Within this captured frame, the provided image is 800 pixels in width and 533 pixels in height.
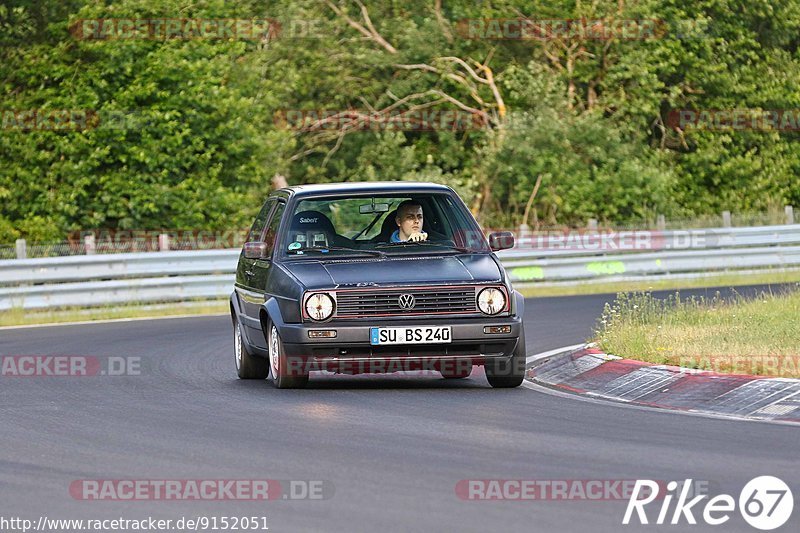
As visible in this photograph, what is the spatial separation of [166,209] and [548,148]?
9530 mm

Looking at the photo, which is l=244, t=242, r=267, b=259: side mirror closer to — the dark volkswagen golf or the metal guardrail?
the dark volkswagen golf

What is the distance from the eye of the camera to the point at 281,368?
42.9ft

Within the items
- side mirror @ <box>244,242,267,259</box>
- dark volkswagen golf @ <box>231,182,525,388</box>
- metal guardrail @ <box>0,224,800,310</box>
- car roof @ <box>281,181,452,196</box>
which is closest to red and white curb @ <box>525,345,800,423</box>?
dark volkswagen golf @ <box>231,182,525,388</box>

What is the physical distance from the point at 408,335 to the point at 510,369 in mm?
977

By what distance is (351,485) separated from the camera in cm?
838

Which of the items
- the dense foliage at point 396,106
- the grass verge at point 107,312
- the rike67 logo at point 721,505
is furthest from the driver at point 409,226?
the dense foliage at point 396,106

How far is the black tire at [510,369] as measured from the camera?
1311 centimetres

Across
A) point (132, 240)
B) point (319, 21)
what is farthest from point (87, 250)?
point (319, 21)

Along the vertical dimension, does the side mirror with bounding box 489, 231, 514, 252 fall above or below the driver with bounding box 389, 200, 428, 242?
below

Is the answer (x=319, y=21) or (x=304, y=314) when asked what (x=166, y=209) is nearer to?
(x=319, y=21)

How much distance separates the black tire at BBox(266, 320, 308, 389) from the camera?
13000 millimetres

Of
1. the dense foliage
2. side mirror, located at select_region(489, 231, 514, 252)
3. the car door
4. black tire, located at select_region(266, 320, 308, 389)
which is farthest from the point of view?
the dense foliage

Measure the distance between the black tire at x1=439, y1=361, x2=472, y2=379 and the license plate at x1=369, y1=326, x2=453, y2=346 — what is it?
0.37 metres

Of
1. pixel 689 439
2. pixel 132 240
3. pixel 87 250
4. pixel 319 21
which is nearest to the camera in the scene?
pixel 689 439
